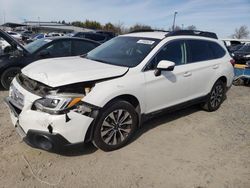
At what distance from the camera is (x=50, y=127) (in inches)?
124

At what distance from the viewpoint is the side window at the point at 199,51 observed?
4944 millimetres

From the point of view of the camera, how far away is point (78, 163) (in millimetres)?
3457

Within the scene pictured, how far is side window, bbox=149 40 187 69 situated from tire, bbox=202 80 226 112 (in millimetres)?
1373

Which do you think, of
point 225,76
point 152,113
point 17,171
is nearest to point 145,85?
point 152,113

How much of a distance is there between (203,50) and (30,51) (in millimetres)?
4705

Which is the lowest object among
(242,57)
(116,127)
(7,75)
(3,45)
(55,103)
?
(242,57)

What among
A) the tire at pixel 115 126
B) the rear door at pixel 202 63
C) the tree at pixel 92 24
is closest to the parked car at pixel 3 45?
the tire at pixel 115 126

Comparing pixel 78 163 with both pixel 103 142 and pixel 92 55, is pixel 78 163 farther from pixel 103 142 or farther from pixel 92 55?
pixel 92 55

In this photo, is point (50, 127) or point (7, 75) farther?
point (7, 75)

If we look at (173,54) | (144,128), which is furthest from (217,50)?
(144,128)

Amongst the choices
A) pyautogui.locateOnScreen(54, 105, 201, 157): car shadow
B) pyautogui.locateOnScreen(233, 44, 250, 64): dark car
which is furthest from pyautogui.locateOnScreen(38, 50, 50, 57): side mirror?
pyautogui.locateOnScreen(233, 44, 250, 64): dark car

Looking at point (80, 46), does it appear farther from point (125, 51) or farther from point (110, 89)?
point (110, 89)

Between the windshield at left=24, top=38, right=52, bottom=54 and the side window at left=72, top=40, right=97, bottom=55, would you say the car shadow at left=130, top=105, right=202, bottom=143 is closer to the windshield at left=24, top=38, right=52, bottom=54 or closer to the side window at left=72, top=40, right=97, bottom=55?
the side window at left=72, top=40, right=97, bottom=55

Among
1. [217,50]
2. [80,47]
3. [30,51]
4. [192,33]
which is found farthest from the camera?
[80,47]
